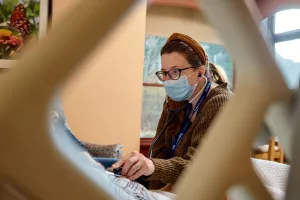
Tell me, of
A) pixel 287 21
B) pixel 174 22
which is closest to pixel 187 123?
pixel 174 22

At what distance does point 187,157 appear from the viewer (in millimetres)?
1181

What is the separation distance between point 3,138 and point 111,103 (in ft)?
8.03

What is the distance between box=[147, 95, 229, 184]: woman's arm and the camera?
1.12 metres

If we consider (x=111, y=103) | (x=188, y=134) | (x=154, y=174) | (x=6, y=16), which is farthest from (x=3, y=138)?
(x=111, y=103)

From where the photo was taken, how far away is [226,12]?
33 cm

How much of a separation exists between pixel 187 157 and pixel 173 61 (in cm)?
36

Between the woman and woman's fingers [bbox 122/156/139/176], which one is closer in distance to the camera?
woman's fingers [bbox 122/156/139/176]

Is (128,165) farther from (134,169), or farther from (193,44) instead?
(193,44)

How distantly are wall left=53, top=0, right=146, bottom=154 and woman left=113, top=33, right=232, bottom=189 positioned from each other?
116cm

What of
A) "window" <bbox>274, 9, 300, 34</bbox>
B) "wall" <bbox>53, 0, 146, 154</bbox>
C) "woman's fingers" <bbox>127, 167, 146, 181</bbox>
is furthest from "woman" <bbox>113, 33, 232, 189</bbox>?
"window" <bbox>274, 9, 300, 34</bbox>

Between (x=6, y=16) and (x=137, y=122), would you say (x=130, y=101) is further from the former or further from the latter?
(x=6, y=16)

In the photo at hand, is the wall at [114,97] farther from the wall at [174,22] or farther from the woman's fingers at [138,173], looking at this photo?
the woman's fingers at [138,173]

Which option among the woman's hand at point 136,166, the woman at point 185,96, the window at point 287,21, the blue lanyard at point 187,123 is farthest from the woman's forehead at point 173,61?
the window at point 287,21

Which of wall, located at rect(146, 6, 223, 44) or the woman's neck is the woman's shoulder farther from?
wall, located at rect(146, 6, 223, 44)
